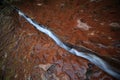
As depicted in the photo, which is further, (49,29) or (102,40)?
(49,29)

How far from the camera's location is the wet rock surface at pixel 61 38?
100cm

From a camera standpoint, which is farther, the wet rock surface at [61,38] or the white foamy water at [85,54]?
the wet rock surface at [61,38]

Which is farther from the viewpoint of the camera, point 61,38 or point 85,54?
point 61,38

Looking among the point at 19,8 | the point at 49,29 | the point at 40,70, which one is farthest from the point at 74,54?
the point at 19,8

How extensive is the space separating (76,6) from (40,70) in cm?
81

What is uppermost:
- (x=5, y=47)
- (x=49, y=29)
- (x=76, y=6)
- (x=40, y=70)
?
(x=76, y=6)

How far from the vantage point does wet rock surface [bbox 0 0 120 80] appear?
1.00 metres

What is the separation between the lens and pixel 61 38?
1.21 metres

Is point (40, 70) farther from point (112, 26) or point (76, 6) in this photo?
point (76, 6)

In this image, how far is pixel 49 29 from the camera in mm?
1327

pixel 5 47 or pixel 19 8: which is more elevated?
pixel 19 8

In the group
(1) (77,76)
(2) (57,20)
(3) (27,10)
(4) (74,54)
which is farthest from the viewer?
(3) (27,10)

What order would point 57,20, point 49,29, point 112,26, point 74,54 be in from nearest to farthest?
point 74,54, point 112,26, point 49,29, point 57,20

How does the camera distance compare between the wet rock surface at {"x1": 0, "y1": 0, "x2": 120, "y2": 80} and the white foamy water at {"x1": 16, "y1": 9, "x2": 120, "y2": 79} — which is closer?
the white foamy water at {"x1": 16, "y1": 9, "x2": 120, "y2": 79}
